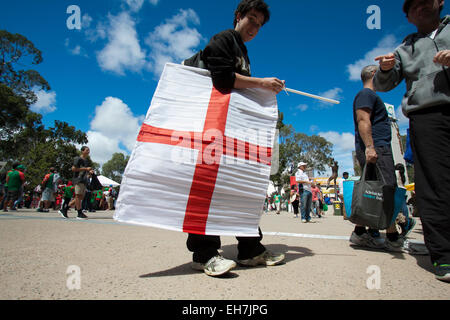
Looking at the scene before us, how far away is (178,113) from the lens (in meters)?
1.76

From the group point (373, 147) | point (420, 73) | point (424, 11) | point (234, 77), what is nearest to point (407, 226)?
point (373, 147)

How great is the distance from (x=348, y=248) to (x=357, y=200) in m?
0.64

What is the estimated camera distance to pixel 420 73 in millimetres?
1837

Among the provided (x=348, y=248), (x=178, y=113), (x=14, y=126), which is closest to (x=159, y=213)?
(x=178, y=113)

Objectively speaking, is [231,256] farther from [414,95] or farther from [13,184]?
[13,184]

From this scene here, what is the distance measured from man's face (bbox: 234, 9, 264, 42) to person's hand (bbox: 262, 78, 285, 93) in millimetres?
501

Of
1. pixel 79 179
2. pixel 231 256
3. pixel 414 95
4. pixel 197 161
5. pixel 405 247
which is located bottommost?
pixel 231 256

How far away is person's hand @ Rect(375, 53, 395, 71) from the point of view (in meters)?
1.89

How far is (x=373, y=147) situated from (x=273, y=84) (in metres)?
1.28

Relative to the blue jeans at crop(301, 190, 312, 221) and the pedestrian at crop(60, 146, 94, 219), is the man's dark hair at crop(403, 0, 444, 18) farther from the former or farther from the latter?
the pedestrian at crop(60, 146, 94, 219)

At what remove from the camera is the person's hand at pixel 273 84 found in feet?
6.20

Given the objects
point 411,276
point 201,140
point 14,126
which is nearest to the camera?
point 411,276
